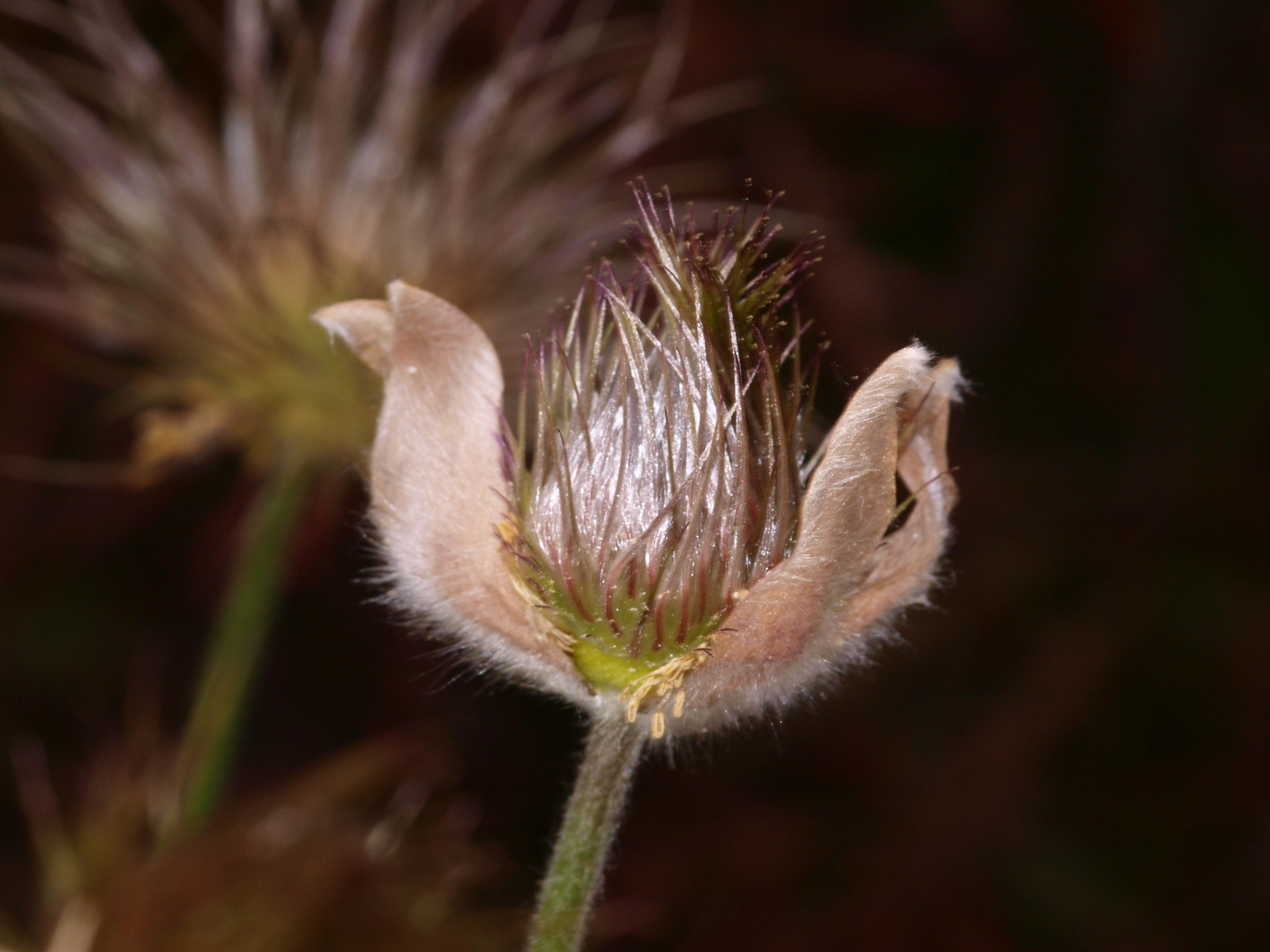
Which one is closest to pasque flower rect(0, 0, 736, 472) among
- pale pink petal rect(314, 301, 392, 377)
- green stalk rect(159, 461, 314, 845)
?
green stalk rect(159, 461, 314, 845)

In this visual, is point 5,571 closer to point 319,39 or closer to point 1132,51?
point 319,39

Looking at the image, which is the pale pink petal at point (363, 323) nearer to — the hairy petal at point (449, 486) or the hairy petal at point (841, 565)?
the hairy petal at point (449, 486)

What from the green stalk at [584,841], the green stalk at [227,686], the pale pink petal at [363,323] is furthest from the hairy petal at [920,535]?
the green stalk at [227,686]

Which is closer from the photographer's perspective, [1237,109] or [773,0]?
[773,0]

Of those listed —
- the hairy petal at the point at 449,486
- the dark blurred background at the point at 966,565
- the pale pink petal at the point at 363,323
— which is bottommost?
the dark blurred background at the point at 966,565

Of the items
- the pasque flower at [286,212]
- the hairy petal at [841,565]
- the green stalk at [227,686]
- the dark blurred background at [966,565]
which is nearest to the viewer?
the hairy petal at [841,565]

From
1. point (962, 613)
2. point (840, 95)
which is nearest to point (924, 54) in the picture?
point (840, 95)
